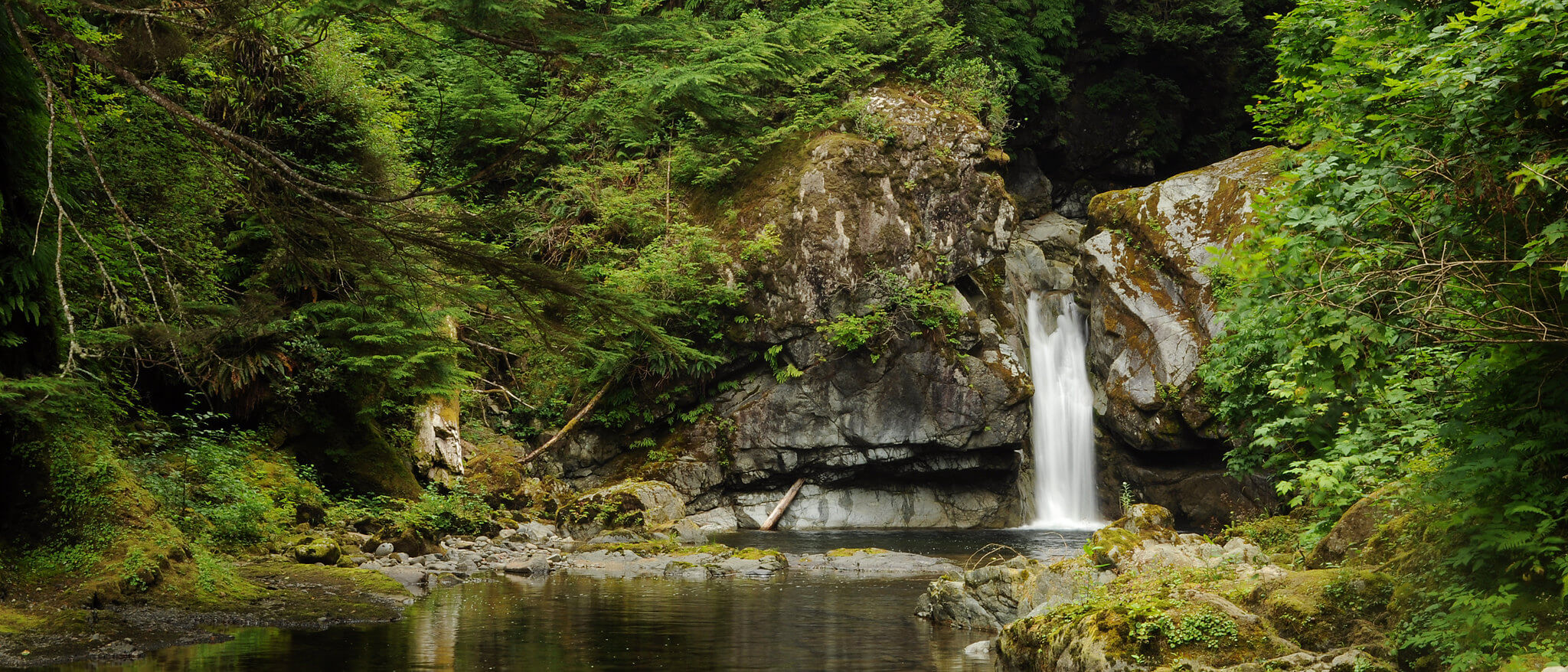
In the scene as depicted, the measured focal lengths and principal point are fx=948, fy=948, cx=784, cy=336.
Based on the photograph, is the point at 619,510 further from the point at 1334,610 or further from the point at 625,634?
the point at 1334,610

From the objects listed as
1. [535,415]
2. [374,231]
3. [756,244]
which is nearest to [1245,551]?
[374,231]

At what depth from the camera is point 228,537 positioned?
1095 cm

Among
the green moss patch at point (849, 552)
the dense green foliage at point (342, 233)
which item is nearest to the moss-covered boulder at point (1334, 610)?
the dense green foliage at point (342, 233)

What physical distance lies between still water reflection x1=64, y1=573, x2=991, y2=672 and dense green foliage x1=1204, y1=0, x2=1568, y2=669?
356 cm

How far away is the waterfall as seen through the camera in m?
24.7

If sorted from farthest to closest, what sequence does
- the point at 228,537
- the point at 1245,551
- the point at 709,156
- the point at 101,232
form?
the point at 709,156 → the point at 228,537 → the point at 1245,551 → the point at 101,232

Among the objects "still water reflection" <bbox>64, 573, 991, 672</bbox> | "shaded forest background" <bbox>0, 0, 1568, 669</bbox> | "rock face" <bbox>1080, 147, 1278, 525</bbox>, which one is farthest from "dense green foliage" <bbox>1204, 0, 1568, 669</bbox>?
"rock face" <bbox>1080, 147, 1278, 525</bbox>

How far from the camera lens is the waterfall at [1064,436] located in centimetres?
2466

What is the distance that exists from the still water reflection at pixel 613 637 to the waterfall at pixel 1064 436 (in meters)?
13.2

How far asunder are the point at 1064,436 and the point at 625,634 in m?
18.2

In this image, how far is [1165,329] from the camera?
23000mm

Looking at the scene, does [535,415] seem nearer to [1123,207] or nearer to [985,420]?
[985,420]

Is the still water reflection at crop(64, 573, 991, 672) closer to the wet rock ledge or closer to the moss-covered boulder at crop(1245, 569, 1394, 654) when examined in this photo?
the wet rock ledge

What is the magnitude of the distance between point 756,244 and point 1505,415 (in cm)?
1851
